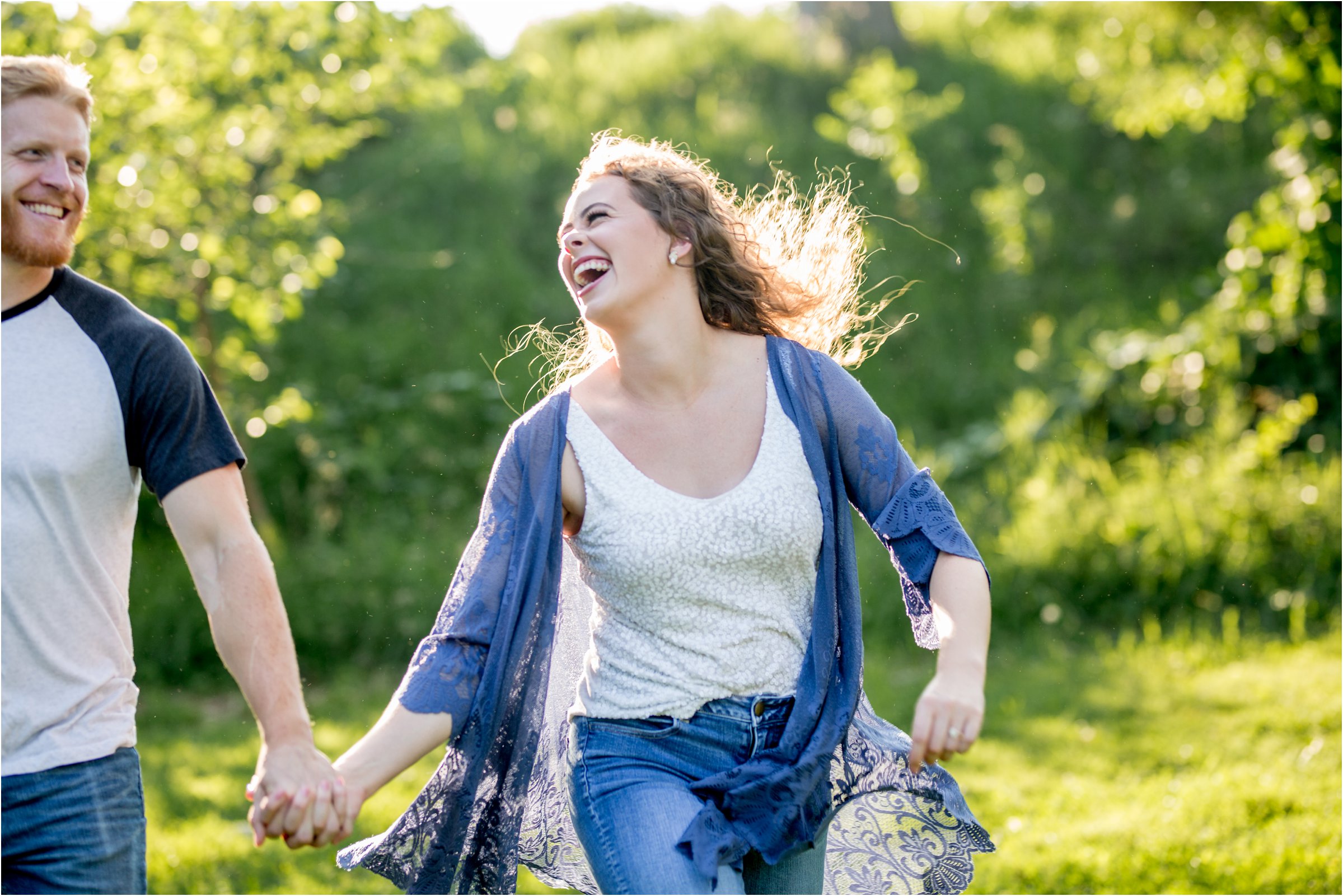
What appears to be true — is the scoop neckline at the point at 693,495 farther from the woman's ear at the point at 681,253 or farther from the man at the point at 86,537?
the man at the point at 86,537

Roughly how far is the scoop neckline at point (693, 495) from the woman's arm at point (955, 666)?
444mm

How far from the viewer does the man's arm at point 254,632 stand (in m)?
2.42

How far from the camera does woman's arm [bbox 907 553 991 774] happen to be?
7.82ft

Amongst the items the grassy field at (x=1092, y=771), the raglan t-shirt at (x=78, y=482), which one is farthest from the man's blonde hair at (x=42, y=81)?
the grassy field at (x=1092, y=771)

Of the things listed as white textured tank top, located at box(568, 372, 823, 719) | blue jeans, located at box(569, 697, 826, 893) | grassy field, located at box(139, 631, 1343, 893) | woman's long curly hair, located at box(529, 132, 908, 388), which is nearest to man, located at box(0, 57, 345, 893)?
blue jeans, located at box(569, 697, 826, 893)

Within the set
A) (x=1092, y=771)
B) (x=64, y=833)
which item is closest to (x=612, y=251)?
(x=64, y=833)

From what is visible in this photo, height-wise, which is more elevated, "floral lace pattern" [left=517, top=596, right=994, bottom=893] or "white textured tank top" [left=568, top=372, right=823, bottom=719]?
"white textured tank top" [left=568, top=372, right=823, bottom=719]

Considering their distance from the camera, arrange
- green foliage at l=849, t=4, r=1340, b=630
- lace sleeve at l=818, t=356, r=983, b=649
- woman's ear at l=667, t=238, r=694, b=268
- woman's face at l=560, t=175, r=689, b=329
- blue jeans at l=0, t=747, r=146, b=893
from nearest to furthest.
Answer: blue jeans at l=0, t=747, r=146, b=893 → lace sleeve at l=818, t=356, r=983, b=649 → woman's face at l=560, t=175, r=689, b=329 → woman's ear at l=667, t=238, r=694, b=268 → green foliage at l=849, t=4, r=1340, b=630

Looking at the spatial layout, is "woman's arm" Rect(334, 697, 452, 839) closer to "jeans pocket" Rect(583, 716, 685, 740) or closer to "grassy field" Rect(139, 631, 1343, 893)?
"jeans pocket" Rect(583, 716, 685, 740)

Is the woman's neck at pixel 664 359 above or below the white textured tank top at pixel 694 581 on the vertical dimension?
above

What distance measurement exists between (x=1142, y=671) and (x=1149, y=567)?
3.37ft

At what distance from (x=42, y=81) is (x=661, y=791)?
74.1 inches

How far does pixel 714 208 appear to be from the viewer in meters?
3.09

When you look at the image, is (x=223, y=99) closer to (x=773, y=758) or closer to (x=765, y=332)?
(x=765, y=332)
